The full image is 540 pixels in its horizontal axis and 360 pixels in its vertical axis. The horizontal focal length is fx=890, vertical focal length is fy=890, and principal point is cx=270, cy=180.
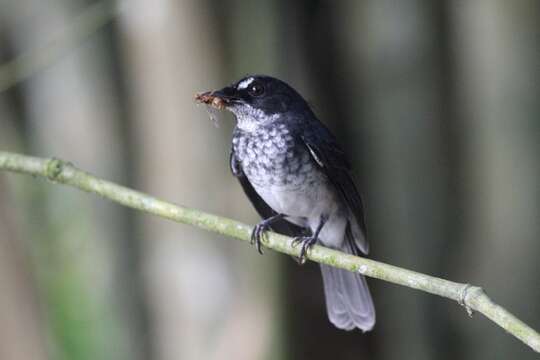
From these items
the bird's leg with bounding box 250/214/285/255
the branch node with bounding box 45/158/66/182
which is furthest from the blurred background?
the branch node with bounding box 45/158/66/182

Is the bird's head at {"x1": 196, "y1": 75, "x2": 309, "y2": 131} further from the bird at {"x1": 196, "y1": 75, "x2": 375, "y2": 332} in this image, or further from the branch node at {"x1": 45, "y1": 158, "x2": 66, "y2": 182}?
the branch node at {"x1": 45, "y1": 158, "x2": 66, "y2": 182}

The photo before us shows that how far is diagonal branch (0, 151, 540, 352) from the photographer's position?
2.03 metres

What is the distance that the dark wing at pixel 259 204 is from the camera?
11.4 feet

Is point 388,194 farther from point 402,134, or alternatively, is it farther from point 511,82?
point 511,82

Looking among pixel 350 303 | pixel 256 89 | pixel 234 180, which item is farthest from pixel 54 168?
pixel 234 180

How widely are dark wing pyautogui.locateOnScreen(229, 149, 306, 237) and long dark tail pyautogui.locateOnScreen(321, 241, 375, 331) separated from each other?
301mm

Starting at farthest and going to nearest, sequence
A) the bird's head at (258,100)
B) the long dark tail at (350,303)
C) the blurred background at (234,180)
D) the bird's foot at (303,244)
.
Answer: the blurred background at (234,180) < the long dark tail at (350,303) < the bird's head at (258,100) < the bird's foot at (303,244)

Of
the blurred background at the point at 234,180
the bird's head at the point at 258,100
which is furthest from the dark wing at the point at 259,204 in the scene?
the blurred background at the point at 234,180

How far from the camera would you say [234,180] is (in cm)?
449

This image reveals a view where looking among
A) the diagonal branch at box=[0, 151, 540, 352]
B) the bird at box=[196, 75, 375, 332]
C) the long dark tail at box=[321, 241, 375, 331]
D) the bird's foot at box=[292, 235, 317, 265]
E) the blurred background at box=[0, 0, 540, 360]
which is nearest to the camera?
the diagonal branch at box=[0, 151, 540, 352]

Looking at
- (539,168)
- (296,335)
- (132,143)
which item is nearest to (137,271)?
(132,143)

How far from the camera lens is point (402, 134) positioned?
205 inches

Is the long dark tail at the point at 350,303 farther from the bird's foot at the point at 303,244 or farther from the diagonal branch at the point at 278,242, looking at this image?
the diagonal branch at the point at 278,242

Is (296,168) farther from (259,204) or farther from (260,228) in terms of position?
(259,204)
